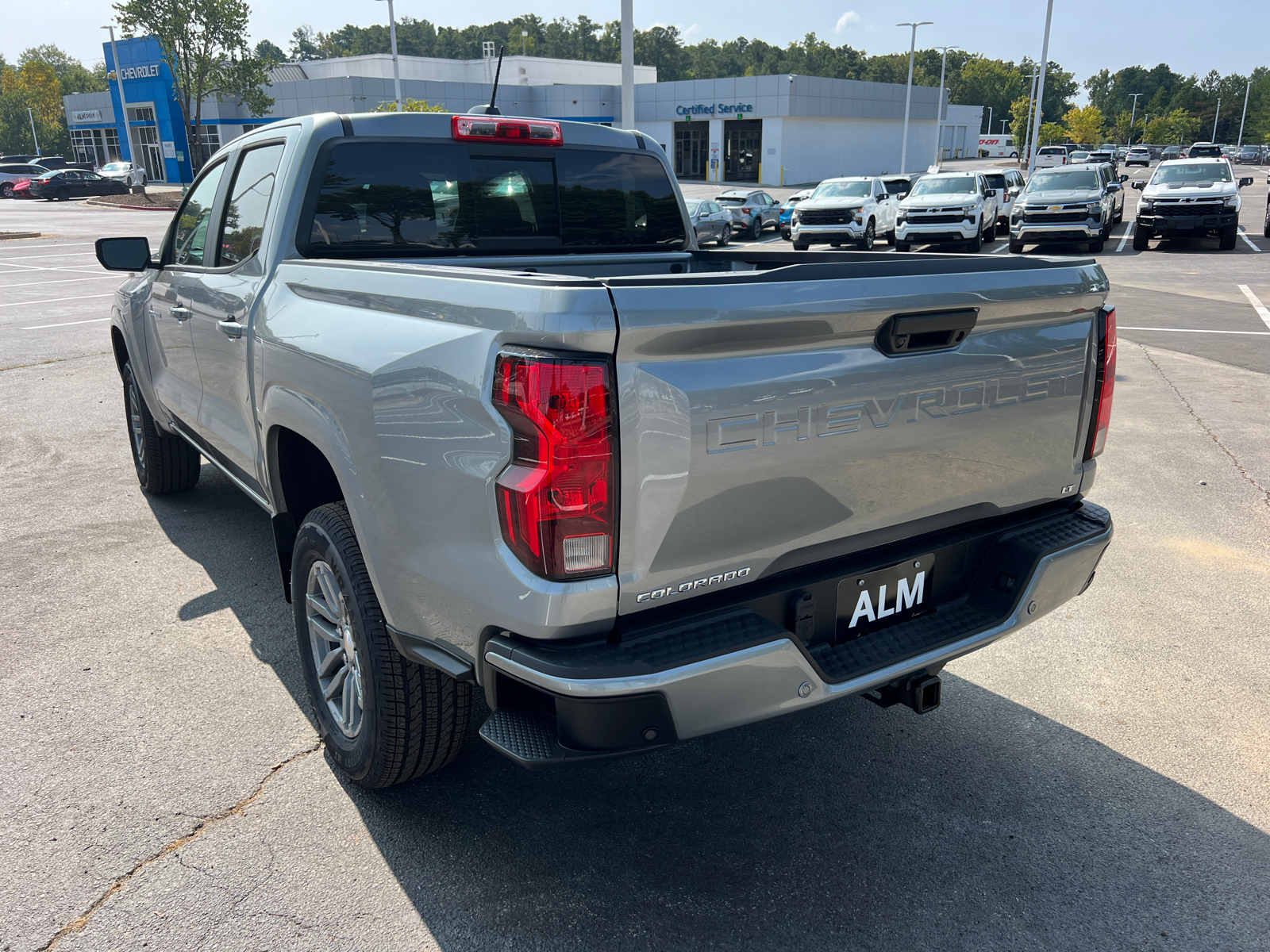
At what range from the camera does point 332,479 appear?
335cm

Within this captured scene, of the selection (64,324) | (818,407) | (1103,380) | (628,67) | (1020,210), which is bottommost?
(64,324)

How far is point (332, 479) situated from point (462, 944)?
166 cm

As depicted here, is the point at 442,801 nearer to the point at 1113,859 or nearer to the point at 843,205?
the point at 1113,859

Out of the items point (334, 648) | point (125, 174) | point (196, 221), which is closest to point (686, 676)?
point (334, 648)

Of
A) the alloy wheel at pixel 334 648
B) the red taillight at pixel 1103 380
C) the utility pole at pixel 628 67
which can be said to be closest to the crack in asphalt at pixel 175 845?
the alloy wheel at pixel 334 648

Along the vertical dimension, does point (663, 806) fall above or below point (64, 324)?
above

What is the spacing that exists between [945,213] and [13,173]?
52.9 m

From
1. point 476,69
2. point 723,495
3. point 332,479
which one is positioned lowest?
point 332,479

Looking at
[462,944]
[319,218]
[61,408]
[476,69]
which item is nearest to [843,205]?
[61,408]

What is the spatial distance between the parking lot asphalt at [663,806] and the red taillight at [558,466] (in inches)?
39.1

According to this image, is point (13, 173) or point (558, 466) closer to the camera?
point (558, 466)

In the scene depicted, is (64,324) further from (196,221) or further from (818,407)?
(818,407)

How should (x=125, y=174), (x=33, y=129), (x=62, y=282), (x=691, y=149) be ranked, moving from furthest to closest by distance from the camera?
(x=33, y=129)
(x=691, y=149)
(x=125, y=174)
(x=62, y=282)

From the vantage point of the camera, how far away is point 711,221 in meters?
25.0
